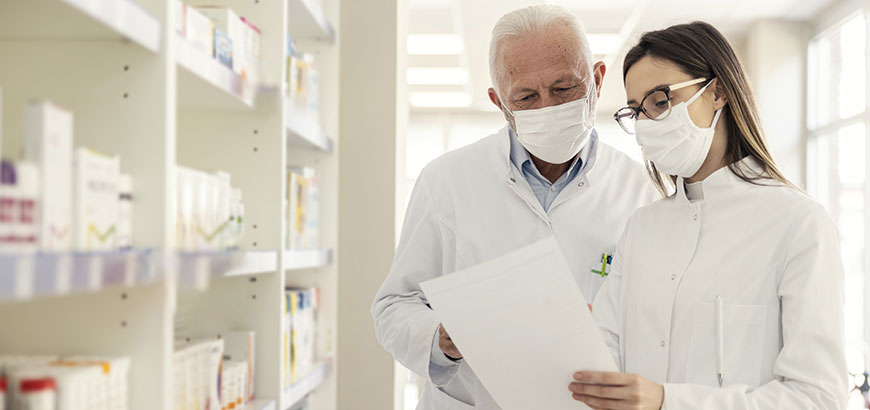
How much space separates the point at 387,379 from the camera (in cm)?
291

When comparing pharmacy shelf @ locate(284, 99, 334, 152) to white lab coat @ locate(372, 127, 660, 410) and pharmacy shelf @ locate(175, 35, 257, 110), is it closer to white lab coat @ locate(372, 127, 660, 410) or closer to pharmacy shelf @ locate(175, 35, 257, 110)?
pharmacy shelf @ locate(175, 35, 257, 110)

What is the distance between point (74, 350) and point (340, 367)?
5.61 feet

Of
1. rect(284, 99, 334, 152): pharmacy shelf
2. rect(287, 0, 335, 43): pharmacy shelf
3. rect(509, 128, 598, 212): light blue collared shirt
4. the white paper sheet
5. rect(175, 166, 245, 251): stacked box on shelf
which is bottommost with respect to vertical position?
the white paper sheet

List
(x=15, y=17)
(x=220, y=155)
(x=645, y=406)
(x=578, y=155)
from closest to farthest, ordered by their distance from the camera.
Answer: (x=15, y=17) → (x=645, y=406) → (x=578, y=155) → (x=220, y=155)

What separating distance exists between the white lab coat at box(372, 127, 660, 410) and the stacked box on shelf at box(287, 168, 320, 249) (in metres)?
0.68

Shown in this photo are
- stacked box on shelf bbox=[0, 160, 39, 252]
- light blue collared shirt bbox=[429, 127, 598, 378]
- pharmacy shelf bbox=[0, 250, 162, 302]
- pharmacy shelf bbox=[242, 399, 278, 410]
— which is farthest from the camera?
pharmacy shelf bbox=[242, 399, 278, 410]

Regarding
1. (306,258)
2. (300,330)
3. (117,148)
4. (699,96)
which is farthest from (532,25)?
(300,330)

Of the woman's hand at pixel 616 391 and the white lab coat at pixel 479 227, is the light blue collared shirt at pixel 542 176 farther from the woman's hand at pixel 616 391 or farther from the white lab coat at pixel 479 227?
the woman's hand at pixel 616 391

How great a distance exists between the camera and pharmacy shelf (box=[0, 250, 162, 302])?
2.92 feet

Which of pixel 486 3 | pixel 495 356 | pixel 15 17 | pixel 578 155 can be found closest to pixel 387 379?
pixel 578 155

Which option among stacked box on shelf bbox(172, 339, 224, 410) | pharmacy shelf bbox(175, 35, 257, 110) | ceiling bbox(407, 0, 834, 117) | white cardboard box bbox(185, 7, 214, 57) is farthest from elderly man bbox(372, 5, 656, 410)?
ceiling bbox(407, 0, 834, 117)

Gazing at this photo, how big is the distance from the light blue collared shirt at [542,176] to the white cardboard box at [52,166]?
1.12 meters

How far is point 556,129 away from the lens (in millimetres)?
1854

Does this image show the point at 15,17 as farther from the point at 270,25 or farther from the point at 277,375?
the point at 277,375
